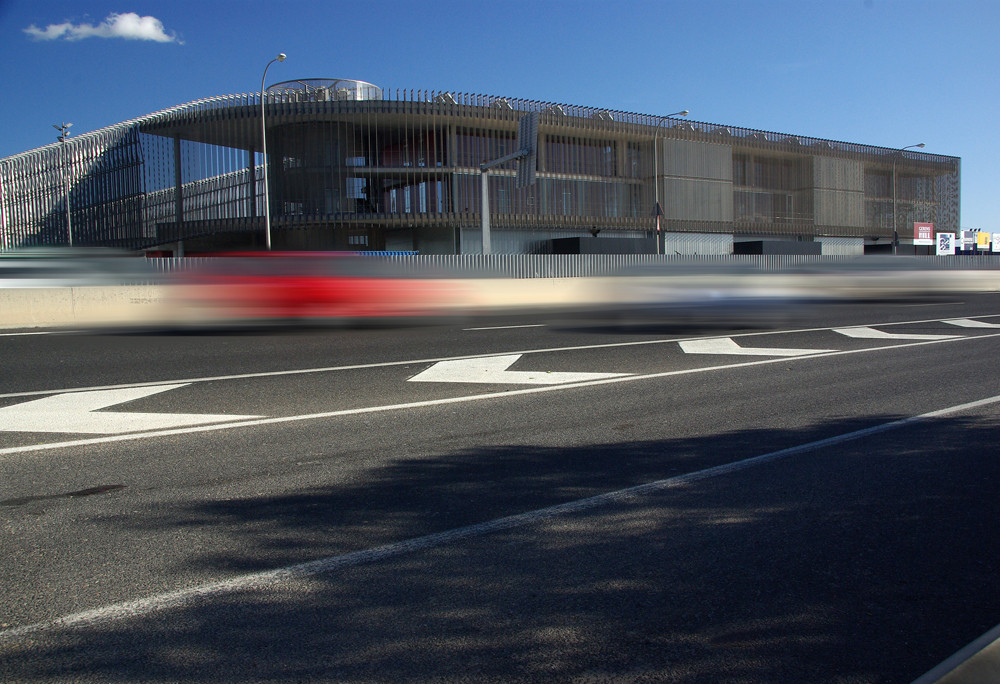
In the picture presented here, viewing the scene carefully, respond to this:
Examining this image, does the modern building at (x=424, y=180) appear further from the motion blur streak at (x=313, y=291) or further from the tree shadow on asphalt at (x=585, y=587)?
the tree shadow on asphalt at (x=585, y=587)

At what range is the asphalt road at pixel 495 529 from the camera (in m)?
2.48

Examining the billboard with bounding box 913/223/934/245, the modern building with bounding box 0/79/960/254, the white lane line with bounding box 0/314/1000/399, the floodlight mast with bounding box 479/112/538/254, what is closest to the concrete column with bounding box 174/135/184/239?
the modern building with bounding box 0/79/960/254

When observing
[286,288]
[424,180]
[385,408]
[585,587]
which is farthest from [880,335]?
[424,180]

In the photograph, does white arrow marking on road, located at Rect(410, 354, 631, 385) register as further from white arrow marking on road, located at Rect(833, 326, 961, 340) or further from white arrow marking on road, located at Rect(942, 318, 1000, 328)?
white arrow marking on road, located at Rect(942, 318, 1000, 328)

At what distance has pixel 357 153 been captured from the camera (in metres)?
46.0

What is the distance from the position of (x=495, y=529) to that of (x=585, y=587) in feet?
2.24

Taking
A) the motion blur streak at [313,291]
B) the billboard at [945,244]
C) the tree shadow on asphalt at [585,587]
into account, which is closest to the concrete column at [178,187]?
the motion blur streak at [313,291]

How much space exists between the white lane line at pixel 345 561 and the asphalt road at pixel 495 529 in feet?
0.05

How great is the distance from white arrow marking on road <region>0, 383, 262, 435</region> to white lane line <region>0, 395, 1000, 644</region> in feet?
9.67

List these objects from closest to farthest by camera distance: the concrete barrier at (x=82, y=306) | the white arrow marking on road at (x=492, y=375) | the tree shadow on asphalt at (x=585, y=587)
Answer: the tree shadow on asphalt at (x=585, y=587) → the white arrow marking on road at (x=492, y=375) → the concrete barrier at (x=82, y=306)

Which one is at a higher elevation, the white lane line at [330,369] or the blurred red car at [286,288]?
the blurred red car at [286,288]

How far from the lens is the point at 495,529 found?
3514 mm

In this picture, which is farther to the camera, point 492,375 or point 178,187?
point 178,187

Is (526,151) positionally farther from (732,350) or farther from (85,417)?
(85,417)
